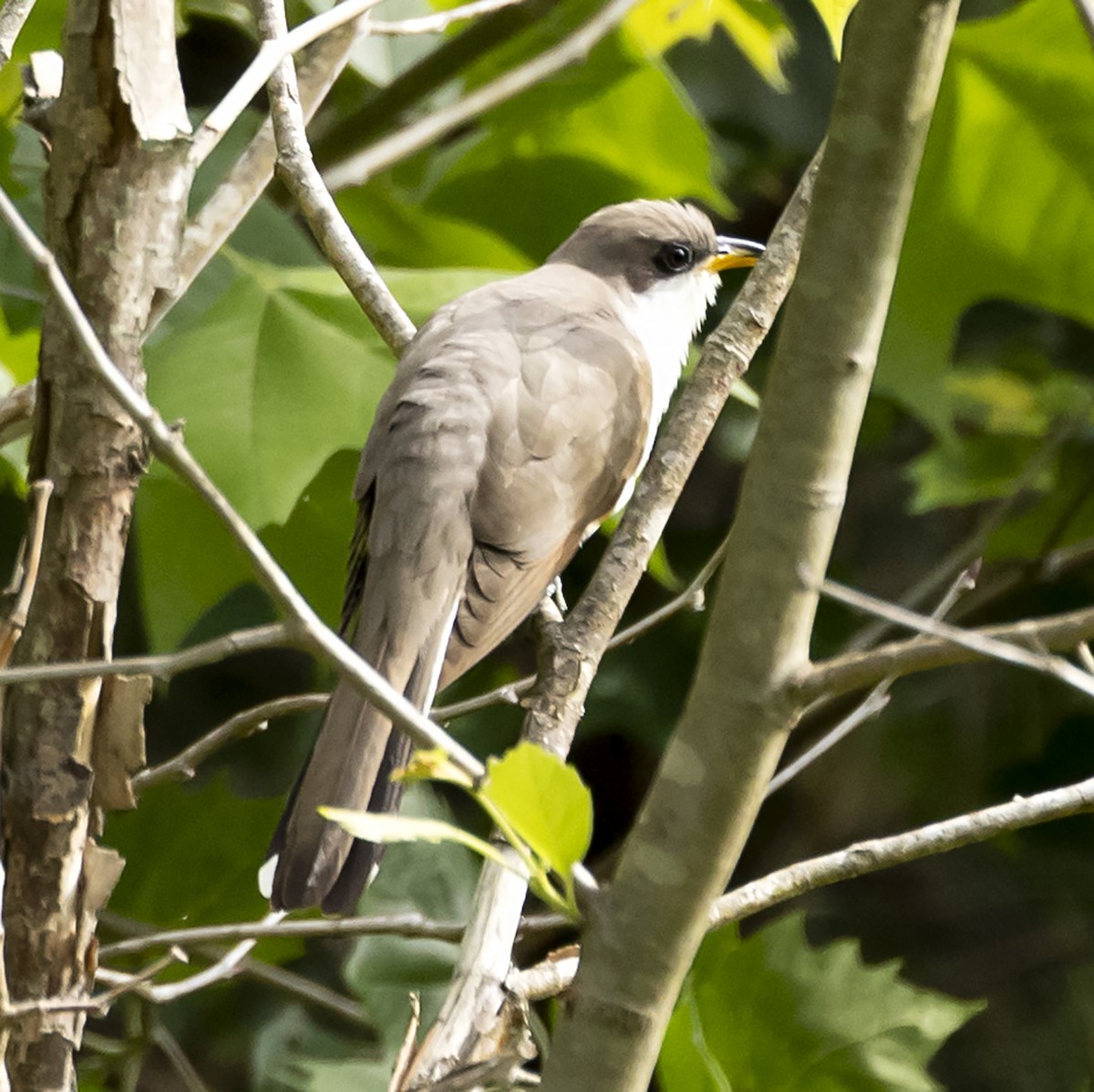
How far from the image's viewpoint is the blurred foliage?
2.16 m

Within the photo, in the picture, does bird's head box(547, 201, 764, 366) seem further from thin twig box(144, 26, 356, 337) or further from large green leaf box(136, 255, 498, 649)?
thin twig box(144, 26, 356, 337)

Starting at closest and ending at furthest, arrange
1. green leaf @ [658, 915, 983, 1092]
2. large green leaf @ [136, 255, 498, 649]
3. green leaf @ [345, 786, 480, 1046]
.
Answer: green leaf @ [658, 915, 983, 1092], large green leaf @ [136, 255, 498, 649], green leaf @ [345, 786, 480, 1046]

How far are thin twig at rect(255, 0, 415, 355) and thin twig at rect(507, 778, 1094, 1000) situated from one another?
2.99 ft

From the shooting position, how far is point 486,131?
275 centimetres

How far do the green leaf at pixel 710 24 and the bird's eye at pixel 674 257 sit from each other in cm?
33

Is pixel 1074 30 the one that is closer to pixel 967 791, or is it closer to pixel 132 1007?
pixel 967 791

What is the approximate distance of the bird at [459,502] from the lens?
1.63 m

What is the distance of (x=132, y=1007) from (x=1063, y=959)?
182 centimetres

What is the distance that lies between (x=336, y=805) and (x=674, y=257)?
54.7 inches

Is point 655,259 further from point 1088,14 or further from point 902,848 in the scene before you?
point 1088,14

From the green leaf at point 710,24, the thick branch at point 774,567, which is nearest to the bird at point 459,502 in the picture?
the green leaf at point 710,24

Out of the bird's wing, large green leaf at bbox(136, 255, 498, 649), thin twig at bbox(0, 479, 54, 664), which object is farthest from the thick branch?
large green leaf at bbox(136, 255, 498, 649)

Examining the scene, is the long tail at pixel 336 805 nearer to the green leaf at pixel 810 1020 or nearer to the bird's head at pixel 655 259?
the green leaf at pixel 810 1020

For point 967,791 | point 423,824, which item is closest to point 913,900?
point 967,791
